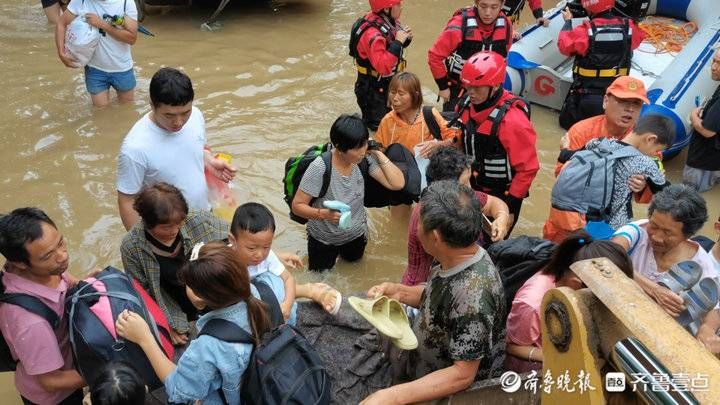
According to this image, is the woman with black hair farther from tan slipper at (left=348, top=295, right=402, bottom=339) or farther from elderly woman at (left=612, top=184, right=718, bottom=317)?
elderly woman at (left=612, top=184, right=718, bottom=317)

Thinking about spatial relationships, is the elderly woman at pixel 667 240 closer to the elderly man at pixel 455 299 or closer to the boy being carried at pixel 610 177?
the boy being carried at pixel 610 177

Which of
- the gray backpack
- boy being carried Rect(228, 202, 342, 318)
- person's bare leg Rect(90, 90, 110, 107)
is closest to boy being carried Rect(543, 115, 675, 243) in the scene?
the gray backpack

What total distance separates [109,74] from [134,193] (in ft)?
10.2

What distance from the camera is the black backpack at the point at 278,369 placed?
217 centimetres

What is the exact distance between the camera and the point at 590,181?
361cm

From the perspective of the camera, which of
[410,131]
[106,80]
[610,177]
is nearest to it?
[610,177]

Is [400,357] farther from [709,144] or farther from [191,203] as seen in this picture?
[709,144]

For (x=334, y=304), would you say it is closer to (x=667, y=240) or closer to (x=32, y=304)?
(x=32, y=304)

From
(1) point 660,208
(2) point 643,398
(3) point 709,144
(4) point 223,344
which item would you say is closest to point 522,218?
(3) point 709,144

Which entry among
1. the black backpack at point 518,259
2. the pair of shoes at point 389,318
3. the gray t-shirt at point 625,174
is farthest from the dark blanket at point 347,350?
the gray t-shirt at point 625,174

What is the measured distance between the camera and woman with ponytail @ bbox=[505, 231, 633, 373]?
251cm

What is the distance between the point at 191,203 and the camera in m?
3.67

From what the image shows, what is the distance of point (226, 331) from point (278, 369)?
0.25 m

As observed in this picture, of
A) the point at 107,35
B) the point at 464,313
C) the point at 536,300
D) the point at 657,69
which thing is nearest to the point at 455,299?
the point at 464,313
